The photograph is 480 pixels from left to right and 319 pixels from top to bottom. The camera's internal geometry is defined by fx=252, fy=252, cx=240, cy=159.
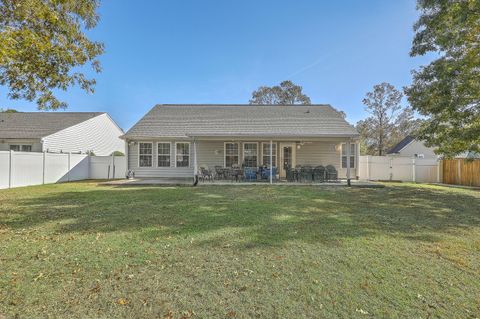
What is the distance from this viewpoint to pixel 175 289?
3.06 meters

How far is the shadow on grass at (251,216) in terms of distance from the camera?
17.3ft

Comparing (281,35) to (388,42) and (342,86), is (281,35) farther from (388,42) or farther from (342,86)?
(342,86)

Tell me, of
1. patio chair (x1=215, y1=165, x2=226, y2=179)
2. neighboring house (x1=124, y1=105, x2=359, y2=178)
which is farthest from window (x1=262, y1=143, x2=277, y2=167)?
patio chair (x1=215, y1=165, x2=226, y2=179)

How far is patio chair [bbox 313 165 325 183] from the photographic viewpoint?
1373cm

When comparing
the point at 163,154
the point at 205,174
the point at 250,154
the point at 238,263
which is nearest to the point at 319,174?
the point at 250,154

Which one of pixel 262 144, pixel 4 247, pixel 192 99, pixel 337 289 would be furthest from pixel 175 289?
pixel 192 99

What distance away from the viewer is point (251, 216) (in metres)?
6.61

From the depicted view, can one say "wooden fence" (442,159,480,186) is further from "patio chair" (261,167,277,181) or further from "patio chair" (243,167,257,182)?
"patio chair" (243,167,257,182)

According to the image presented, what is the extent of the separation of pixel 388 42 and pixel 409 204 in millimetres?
10352

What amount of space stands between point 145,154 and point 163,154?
1.15m

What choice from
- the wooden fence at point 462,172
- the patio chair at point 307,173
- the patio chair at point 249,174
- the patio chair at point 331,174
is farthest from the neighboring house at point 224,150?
the wooden fence at point 462,172

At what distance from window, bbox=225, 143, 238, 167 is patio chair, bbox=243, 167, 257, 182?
2143mm

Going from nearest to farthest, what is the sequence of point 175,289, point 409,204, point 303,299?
point 303,299, point 175,289, point 409,204

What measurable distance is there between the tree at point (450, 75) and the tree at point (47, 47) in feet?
39.4
